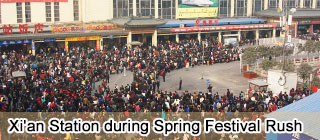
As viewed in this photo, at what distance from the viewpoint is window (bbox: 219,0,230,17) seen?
211 ft

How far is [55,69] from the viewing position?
35.1 m

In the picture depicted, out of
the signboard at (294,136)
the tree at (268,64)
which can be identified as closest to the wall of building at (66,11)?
the tree at (268,64)

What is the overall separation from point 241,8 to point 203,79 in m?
31.2

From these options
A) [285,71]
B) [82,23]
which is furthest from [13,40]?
[285,71]

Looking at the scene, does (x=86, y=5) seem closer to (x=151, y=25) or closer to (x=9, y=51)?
(x=151, y=25)

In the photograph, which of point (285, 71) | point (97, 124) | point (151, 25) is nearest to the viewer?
point (97, 124)

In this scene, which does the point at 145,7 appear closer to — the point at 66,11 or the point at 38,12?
the point at 66,11

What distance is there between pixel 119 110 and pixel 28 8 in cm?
3226

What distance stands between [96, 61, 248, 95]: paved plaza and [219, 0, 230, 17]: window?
820 inches

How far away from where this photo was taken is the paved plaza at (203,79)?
116 feet

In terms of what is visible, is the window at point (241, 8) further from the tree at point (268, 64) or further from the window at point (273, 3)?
Result: the tree at point (268, 64)

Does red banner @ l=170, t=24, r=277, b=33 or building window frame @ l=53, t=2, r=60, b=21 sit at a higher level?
building window frame @ l=53, t=2, r=60, b=21

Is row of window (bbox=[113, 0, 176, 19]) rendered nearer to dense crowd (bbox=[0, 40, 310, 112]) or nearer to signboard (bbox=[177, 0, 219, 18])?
signboard (bbox=[177, 0, 219, 18])

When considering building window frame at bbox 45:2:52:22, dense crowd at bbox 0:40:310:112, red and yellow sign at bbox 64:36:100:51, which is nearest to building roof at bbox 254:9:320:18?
dense crowd at bbox 0:40:310:112
